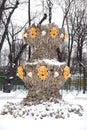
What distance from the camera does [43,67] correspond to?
868 centimetres

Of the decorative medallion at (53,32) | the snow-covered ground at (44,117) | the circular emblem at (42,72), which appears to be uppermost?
the decorative medallion at (53,32)

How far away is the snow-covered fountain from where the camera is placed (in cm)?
876

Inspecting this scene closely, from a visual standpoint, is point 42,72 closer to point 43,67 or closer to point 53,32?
point 43,67

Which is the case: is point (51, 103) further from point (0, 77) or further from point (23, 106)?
point (0, 77)

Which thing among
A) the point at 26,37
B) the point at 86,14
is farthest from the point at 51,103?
the point at 86,14

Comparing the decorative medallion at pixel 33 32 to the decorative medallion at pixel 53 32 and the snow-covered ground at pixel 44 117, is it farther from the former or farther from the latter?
the snow-covered ground at pixel 44 117

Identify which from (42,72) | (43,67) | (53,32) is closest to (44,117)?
(42,72)

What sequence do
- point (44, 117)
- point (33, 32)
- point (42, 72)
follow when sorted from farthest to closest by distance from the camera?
point (33, 32) → point (42, 72) → point (44, 117)

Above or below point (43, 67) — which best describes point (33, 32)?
above

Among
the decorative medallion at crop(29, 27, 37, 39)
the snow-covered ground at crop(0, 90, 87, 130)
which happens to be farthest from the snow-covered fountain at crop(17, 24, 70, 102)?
the snow-covered ground at crop(0, 90, 87, 130)

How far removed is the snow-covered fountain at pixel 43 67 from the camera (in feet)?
28.7

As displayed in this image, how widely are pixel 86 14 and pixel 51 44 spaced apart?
25.7 metres

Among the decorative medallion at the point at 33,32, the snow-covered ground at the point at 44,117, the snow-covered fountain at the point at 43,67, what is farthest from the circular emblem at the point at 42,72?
the decorative medallion at the point at 33,32

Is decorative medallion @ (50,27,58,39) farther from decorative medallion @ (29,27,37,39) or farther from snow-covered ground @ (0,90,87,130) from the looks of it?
snow-covered ground @ (0,90,87,130)
